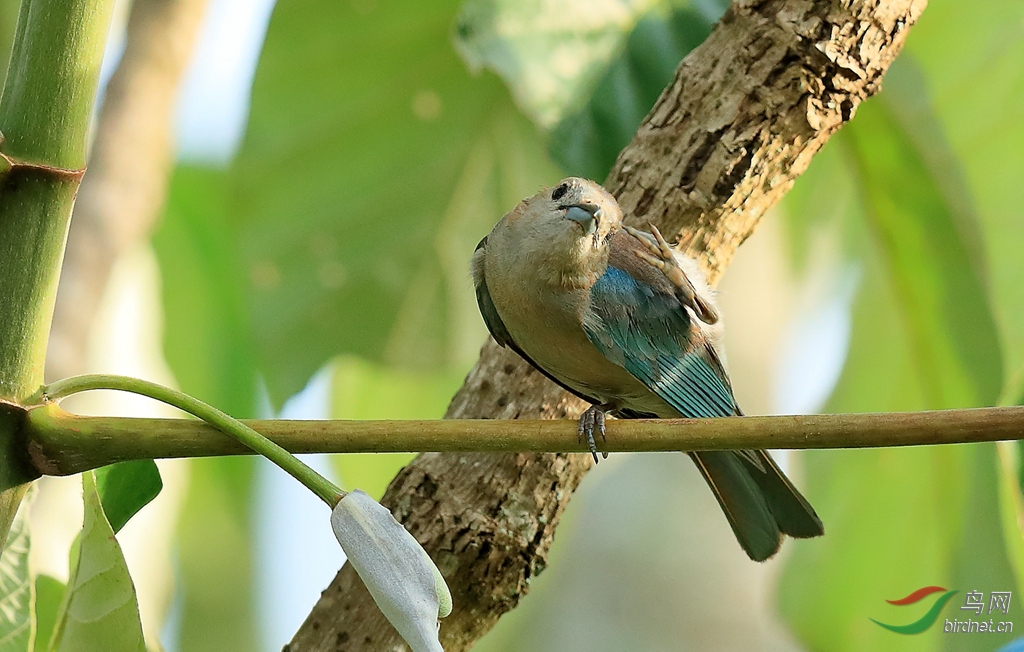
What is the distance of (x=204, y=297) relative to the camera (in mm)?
2467

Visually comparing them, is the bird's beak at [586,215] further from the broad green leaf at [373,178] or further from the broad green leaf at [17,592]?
the broad green leaf at [17,592]

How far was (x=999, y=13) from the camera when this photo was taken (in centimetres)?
177

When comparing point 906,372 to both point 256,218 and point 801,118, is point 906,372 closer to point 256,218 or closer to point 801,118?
point 801,118

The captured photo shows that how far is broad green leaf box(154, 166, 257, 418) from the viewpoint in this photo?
2371 mm

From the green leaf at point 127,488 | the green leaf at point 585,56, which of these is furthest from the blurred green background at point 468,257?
the green leaf at point 127,488

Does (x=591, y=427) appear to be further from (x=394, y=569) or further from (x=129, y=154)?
(x=129, y=154)

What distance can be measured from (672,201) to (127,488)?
2.60 ft

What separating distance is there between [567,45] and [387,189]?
2.15 ft

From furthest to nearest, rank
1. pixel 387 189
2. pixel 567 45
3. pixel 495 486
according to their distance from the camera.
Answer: pixel 387 189 < pixel 567 45 < pixel 495 486

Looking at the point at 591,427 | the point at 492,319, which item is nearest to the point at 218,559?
the point at 492,319

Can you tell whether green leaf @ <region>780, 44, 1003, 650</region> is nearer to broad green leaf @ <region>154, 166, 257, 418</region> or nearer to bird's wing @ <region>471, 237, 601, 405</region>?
bird's wing @ <region>471, 237, 601, 405</region>

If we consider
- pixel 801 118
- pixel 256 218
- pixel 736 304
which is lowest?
pixel 736 304

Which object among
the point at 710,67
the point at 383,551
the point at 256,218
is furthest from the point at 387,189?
the point at 383,551

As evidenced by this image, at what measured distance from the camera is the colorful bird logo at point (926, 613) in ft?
5.50
